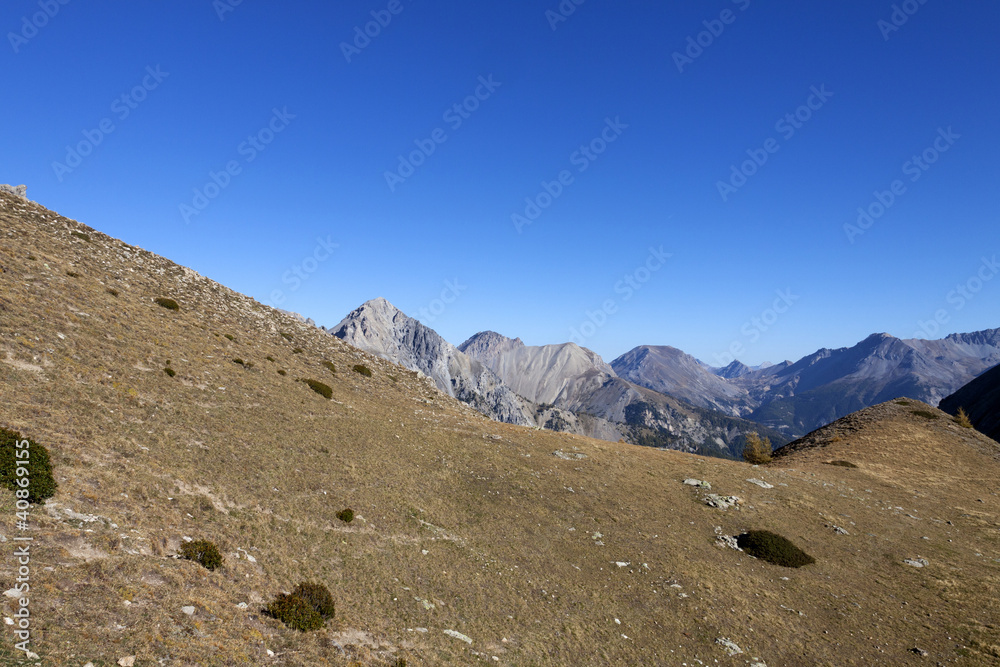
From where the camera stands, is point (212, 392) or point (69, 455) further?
point (212, 392)

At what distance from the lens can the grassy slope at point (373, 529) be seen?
14164mm

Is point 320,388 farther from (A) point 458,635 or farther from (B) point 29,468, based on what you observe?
(A) point 458,635

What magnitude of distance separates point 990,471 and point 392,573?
75893 mm

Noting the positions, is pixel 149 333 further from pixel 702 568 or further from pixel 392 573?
pixel 702 568

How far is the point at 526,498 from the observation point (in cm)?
3125

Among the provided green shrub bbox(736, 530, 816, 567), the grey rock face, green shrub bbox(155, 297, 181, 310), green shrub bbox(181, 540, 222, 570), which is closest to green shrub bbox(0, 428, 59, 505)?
green shrub bbox(181, 540, 222, 570)

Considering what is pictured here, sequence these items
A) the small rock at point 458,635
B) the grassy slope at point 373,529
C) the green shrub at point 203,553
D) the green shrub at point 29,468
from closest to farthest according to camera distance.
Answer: the grassy slope at point 373,529
the green shrub at point 29,468
the green shrub at point 203,553
the small rock at point 458,635

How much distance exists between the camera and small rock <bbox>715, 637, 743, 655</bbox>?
63.5ft

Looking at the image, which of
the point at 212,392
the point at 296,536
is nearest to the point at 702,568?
the point at 296,536

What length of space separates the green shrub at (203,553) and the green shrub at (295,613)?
266 cm

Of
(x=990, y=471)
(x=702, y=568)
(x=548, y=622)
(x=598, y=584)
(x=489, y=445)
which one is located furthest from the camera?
(x=990, y=471)

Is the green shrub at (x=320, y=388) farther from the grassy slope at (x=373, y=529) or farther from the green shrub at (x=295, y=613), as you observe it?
the green shrub at (x=295, y=613)

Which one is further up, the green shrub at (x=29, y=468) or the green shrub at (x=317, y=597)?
the green shrub at (x=29, y=468)

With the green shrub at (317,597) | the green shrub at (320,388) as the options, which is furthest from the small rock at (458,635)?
the green shrub at (320,388)
